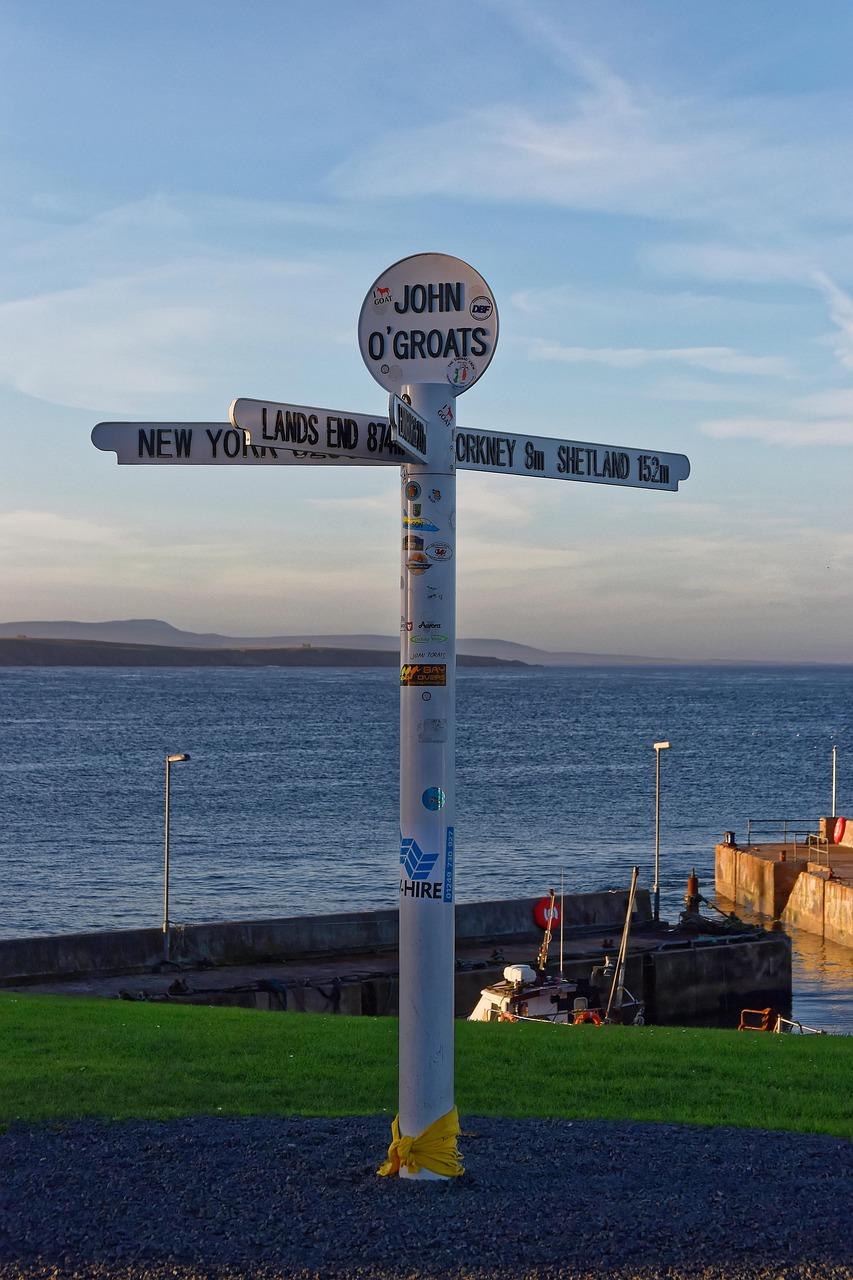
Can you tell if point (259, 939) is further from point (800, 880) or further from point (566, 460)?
point (566, 460)

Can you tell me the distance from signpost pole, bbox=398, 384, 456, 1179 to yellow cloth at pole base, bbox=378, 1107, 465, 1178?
0.10ft

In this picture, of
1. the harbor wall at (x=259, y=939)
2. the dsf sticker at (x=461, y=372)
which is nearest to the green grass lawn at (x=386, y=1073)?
the dsf sticker at (x=461, y=372)

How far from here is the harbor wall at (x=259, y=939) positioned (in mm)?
27281

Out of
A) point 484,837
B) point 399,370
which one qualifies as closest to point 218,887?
point 484,837

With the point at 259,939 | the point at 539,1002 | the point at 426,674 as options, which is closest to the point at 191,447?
the point at 426,674

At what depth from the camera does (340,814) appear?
75.2 m

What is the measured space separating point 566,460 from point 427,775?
6.26ft

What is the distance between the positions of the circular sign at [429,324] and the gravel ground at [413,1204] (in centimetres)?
404

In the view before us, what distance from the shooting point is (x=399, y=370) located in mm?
6988

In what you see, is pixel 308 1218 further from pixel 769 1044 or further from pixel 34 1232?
pixel 769 1044

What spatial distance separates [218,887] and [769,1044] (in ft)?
140

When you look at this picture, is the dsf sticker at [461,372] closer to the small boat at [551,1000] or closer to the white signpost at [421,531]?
the white signpost at [421,531]

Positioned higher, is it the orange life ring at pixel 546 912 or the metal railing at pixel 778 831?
the orange life ring at pixel 546 912

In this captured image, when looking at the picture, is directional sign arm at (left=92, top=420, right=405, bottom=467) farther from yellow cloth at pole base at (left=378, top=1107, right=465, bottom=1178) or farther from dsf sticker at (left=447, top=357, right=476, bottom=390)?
yellow cloth at pole base at (left=378, top=1107, right=465, bottom=1178)
